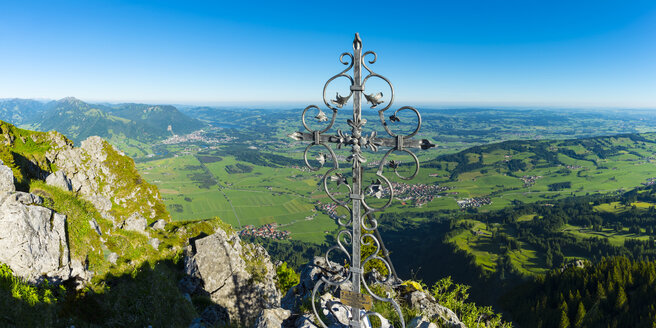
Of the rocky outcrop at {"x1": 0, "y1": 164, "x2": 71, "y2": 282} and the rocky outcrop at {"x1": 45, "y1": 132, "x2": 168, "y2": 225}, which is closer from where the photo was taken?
the rocky outcrop at {"x1": 0, "y1": 164, "x2": 71, "y2": 282}

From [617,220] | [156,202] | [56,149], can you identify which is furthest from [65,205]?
[617,220]

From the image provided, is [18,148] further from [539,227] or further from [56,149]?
[539,227]

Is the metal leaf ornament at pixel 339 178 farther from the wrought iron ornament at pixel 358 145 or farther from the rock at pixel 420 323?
the rock at pixel 420 323

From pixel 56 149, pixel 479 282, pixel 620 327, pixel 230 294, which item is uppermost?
pixel 56 149

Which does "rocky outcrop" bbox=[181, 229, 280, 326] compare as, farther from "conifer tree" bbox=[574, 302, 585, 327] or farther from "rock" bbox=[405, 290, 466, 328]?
"conifer tree" bbox=[574, 302, 585, 327]

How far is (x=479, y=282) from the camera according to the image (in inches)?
3543

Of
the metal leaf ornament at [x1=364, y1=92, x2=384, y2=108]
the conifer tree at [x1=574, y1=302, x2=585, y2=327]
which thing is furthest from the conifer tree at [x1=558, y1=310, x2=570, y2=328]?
the metal leaf ornament at [x1=364, y1=92, x2=384, y2=108]

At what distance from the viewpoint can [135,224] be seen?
52.1 ft

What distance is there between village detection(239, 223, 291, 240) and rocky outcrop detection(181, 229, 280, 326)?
365ft

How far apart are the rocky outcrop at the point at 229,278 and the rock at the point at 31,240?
258 inches

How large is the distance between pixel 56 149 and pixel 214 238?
11092mm

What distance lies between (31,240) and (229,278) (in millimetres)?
9542

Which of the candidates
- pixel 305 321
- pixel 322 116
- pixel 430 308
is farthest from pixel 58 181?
pixel 430 308

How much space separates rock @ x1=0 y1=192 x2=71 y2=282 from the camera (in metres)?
7.93
